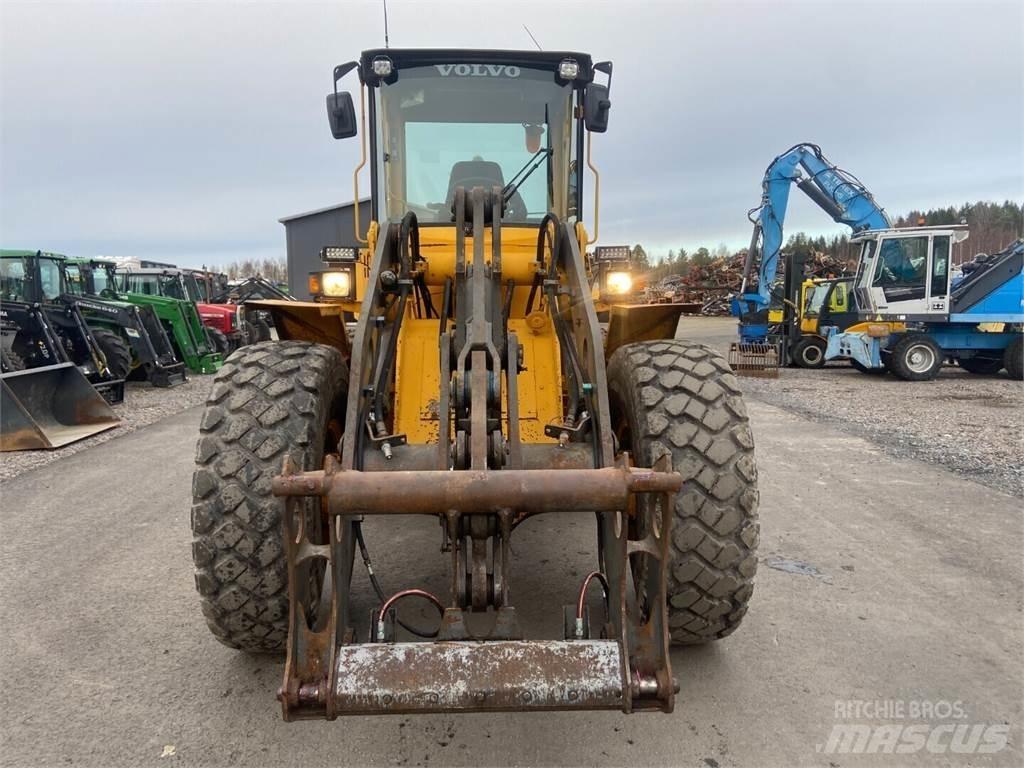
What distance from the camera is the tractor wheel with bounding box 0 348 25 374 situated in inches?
360

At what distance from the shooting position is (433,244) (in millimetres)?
3828

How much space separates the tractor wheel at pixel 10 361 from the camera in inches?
360

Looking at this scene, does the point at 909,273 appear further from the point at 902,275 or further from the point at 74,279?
the point at 74,279

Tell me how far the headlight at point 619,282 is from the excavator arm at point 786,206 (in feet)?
44.3

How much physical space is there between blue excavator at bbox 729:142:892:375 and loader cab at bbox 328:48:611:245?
12.4 meters

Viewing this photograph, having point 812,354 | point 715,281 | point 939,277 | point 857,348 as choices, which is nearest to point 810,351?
point 812,354

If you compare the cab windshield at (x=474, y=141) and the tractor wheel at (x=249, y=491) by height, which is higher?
the cab windshield at (x=474, y=141)

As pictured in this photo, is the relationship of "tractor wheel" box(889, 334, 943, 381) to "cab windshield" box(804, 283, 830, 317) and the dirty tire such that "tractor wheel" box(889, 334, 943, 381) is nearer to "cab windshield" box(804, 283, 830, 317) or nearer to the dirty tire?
"cab windshield" box(804, 283, 830, 317)

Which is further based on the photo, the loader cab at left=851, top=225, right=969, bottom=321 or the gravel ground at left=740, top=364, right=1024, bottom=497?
the loader cab at left=851, top=225, right=969, bottom=321

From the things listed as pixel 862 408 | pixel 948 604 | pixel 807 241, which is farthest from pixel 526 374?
pixel 807 241

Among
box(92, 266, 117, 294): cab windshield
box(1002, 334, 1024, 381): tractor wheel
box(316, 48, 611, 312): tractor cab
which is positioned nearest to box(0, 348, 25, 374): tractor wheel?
box(92, 266, 117, 294): cab windshield

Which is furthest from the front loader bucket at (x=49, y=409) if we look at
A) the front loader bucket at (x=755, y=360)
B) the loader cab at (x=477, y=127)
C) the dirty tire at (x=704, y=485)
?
the front loader bucket at (x=755, y=360)

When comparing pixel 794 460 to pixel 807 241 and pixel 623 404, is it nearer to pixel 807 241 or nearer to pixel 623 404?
pixel 623 404

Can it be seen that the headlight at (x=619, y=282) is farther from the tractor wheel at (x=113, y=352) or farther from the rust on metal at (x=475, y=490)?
the tractor wheel at (x=113, y=352)
